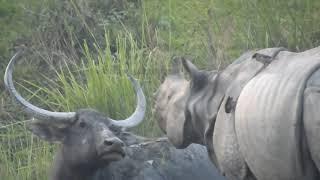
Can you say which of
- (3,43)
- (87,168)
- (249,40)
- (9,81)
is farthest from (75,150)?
(3,43)

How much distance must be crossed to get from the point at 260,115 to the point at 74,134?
13.7 ft

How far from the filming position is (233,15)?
37.1 ft

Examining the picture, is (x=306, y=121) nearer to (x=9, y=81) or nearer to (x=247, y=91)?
(x=247, y=91)

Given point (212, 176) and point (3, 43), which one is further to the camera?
point (3, 43)

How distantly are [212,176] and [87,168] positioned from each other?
1189 millimetres

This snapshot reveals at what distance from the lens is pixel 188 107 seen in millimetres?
5680

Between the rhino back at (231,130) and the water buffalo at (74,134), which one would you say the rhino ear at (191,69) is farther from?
the water buffalo at (74,134)

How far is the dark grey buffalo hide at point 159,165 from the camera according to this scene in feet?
29.4

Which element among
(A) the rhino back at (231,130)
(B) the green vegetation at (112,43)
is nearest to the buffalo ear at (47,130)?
(B) the green vegetation at (112,43)

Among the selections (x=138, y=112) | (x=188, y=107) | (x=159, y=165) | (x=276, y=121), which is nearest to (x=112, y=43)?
(x=138, y=112)

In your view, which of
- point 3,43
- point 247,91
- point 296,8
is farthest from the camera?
point 3,43

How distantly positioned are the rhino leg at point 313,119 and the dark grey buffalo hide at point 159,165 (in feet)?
14.0

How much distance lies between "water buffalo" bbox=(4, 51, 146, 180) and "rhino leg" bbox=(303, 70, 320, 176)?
397 centimetres

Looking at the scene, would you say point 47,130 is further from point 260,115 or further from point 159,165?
point 260,115
